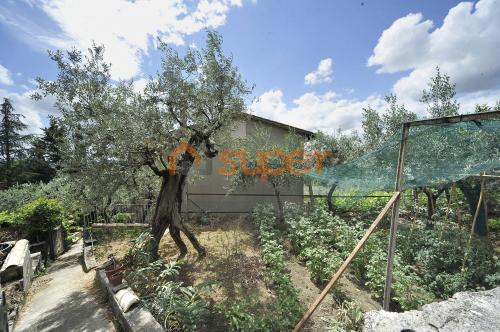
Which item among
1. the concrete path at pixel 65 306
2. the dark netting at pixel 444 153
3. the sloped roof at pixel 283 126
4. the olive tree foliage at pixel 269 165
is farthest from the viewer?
the sloped roof at pixel 283 126

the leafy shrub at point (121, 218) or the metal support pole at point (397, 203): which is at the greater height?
the metal support pole at point (397, 203)

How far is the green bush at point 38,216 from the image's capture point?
27.6 feet

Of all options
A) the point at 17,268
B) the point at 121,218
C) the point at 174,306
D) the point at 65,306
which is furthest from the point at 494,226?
the point at 121,218

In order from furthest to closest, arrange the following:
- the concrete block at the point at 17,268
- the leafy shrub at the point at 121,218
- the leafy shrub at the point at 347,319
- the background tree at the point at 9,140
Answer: the background tree at the point at 9,140, the leafy shrub at the point at 121,218, the concrete block at the point at 17,268, the leafy shrub at the point at 347,319

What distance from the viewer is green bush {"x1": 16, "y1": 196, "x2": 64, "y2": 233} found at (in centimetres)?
841

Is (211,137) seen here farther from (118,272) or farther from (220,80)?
(118,272)

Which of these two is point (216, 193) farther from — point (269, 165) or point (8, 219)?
point (8, 219)

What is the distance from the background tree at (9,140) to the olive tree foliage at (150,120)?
2422cm

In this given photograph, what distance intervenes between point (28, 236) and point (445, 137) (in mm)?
11824

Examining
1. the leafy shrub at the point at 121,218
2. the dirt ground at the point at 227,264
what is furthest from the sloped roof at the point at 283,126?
the leafy shrub at the point at 121,218

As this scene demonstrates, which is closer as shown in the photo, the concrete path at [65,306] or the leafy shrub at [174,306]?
the leafy shrub at [174,306]

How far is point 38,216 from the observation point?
855cm

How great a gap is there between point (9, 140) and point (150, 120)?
93.3ft

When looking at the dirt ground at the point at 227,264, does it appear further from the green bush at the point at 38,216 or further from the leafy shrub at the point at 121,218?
the leafy shrub at the point at 121,218
